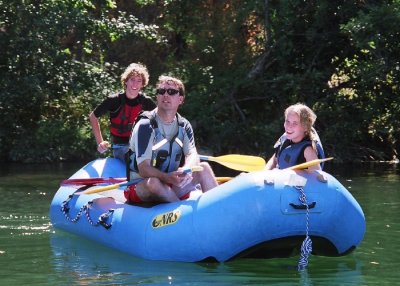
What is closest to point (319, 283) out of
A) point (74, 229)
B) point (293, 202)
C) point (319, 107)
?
point (293, 202)

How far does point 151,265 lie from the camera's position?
214 inches

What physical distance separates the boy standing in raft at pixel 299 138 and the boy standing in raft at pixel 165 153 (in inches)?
22.1

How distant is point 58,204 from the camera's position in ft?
22.7

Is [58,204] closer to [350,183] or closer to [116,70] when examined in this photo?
[350,183]

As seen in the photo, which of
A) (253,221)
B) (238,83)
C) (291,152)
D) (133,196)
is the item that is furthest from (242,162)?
(238,83)

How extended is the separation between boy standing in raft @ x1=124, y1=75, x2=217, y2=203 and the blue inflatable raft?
6.0 inches

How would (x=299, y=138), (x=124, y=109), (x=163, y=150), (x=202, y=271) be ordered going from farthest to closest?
1. (x=124, y=109)
2. (x=163, y=150)
3. (x=299, y=138)
4. (x=202, y=271)

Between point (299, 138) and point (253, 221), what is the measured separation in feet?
2.36

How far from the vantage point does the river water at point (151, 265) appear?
508cm

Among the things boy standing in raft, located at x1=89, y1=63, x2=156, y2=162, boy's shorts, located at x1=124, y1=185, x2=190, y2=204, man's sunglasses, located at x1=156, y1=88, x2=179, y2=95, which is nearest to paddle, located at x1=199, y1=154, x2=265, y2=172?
boy's shorts, located at x1=124, y1=185, x2=190, y2=204

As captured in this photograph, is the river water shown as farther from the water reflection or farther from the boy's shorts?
the boy's shorts

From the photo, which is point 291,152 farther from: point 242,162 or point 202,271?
point 202,271

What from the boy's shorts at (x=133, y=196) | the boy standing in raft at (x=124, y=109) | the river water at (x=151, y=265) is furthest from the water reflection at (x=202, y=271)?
the boy standing in raft at (x=124, y=109)

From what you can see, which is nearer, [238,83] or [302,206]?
Result: [302,206]
